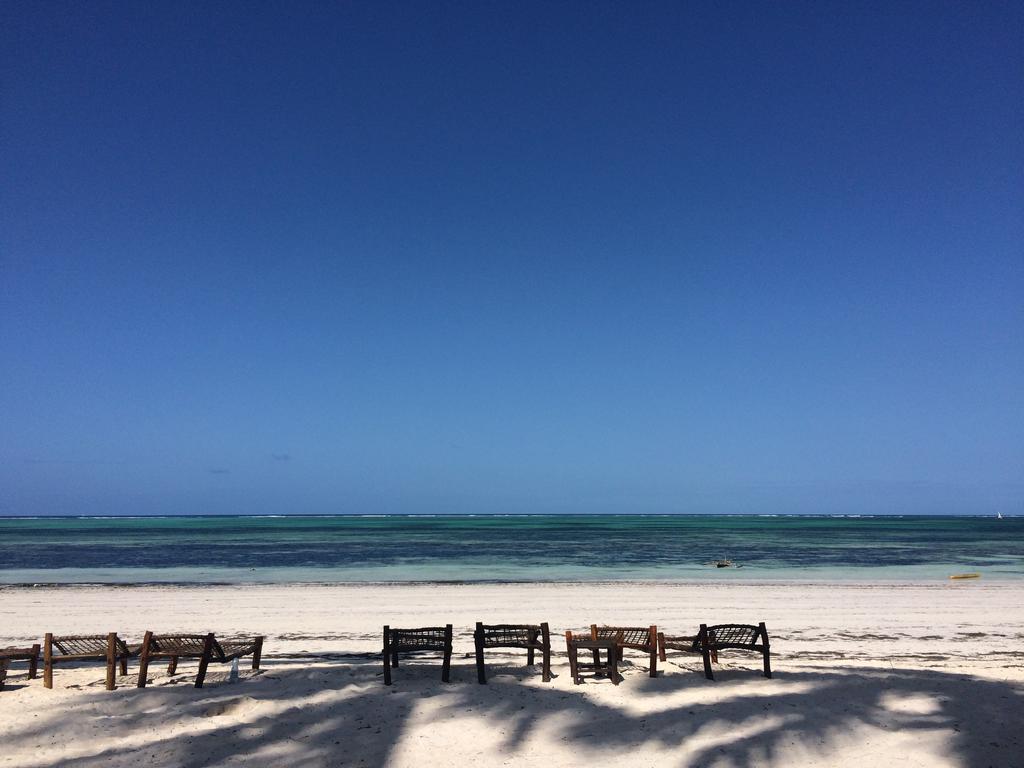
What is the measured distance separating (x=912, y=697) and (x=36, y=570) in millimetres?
42833

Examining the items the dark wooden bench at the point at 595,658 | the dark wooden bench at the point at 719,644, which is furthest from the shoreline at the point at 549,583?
the dark wooden bench at the point at 595,658

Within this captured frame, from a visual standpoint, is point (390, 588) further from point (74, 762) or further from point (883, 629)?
point (74, 762)

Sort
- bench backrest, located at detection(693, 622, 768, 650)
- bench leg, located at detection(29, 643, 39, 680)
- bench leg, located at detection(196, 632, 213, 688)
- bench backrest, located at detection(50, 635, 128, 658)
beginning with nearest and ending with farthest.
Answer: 1. bench leg, located at detection(196, 632, 213, 688)
2. bench backrest, located at detection(50, 635, 128, 658)
3. bench leg, located at detection(29, 643, 39, 680)
4. bench backrest, located at detection(693, 622, 768, 650)

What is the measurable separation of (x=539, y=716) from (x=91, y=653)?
735cm

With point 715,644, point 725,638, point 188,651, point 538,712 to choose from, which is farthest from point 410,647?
point 725,638

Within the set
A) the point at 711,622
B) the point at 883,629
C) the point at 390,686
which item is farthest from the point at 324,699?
the point at 883,629

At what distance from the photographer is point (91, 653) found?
34.6 feet

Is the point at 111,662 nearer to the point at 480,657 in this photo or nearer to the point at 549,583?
the point at 480,657

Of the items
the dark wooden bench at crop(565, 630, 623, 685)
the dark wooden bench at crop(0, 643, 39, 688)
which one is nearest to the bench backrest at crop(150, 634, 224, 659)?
the dark wooden bench at crop(0, 643, 39, 688)

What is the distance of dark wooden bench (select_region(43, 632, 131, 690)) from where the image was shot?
33.1 feet

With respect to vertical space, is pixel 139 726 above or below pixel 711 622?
above

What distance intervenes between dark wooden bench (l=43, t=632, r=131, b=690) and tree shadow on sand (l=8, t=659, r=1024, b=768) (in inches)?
13.3

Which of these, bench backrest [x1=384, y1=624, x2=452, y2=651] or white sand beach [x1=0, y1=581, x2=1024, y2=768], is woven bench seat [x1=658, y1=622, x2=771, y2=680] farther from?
bench backrest [x1=384, y1=624, x2=452, y2=651]

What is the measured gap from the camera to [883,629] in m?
17.2
